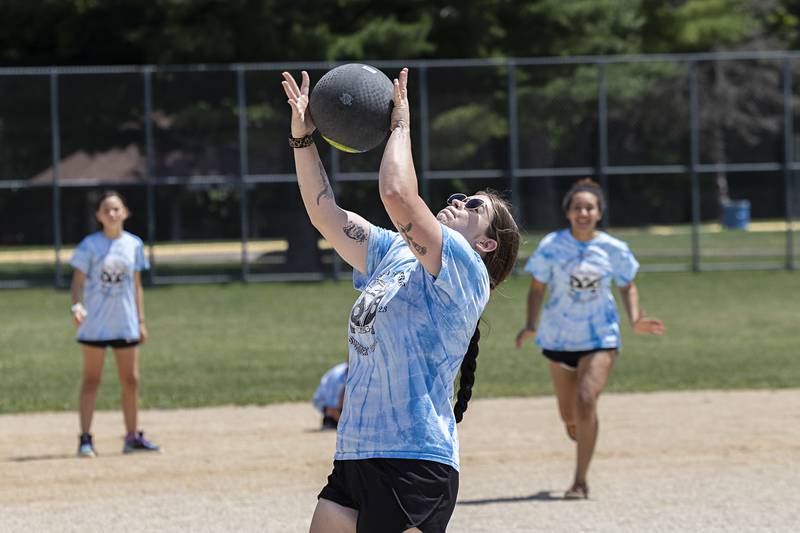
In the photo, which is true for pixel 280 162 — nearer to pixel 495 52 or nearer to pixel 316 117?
pixel 495 52

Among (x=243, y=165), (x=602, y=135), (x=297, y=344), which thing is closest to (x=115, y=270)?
(x=297, y=344)

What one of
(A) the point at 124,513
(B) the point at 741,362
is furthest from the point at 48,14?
(A) the point at 124,513

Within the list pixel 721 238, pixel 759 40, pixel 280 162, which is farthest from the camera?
pixel 759 40

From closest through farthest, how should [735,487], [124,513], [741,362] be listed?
[124,513], [735,487], [741,362]

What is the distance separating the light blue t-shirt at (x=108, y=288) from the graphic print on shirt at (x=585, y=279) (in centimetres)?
323

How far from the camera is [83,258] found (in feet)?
30.8

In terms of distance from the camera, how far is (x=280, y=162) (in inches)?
915

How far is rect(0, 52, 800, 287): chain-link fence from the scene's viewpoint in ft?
74.8

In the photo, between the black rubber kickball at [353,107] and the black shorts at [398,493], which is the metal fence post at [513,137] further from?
the black shorts at [398,493]

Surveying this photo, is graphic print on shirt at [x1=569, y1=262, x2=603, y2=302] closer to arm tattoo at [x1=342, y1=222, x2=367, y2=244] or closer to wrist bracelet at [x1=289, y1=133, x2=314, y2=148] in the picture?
arm tattoo at [x1=342, y1=222, x2=367, y2=244]

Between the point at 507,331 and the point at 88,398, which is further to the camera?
the point at 507,331

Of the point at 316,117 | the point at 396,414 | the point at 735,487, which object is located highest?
the point at 316,117

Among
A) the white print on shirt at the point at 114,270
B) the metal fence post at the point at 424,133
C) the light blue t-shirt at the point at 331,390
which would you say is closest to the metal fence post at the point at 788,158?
the metal fence post at the point at 424,133

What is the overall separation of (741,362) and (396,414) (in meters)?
11.0
